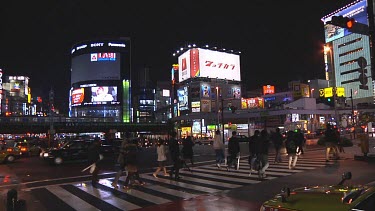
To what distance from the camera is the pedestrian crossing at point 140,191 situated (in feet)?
31.2

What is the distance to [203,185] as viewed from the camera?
12070mm

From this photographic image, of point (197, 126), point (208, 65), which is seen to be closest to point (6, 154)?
point (197, 126)

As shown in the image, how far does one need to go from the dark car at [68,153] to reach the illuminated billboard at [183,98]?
227ft

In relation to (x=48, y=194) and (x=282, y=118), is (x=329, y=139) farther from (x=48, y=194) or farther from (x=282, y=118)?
(x=282, y=118)

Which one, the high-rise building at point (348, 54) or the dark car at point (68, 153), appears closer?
the dark car at point (68, 153)

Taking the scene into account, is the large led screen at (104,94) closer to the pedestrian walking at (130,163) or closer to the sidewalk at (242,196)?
the sidewalk at (242,196)

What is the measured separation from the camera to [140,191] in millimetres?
11281

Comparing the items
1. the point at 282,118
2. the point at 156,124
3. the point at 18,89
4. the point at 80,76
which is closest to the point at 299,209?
the point at 282,118

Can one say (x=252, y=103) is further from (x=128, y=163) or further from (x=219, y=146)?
(x=128, y=163)

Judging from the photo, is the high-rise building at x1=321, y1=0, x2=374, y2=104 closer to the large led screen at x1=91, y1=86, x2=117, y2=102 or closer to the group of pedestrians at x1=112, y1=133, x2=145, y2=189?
the large led screen at x1=91, y1=86, x2=117, y2=102

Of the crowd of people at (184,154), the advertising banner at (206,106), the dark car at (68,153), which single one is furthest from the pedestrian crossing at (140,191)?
the advertising banner at (206,106)

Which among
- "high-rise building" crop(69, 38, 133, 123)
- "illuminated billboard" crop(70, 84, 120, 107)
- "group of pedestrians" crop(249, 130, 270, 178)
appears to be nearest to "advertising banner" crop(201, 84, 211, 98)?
"high-rise building" crop(69, 38, 133, 123)

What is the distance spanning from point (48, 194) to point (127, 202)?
3.37 m

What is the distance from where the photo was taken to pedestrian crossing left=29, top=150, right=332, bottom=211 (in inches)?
374
